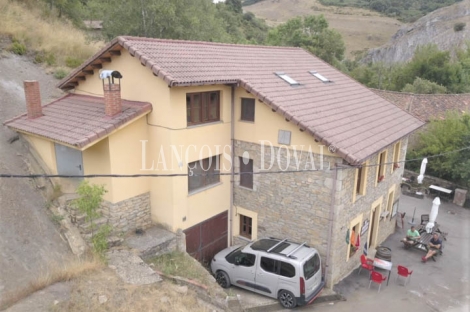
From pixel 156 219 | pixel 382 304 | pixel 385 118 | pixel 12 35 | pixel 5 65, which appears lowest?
pixel 382 304

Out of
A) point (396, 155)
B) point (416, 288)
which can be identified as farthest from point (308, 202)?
point (396, 155)

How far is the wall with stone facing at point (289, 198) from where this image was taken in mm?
11305

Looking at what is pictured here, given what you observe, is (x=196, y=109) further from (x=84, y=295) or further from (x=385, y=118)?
(x=385, y=118)

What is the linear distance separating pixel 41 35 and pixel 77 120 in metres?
11.9

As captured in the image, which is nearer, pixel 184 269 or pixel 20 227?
pixel 20 227

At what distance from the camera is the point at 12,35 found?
61.6ft

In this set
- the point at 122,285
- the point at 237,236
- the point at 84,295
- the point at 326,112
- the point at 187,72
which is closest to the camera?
the point at 84,295

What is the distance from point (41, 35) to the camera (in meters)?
19.9

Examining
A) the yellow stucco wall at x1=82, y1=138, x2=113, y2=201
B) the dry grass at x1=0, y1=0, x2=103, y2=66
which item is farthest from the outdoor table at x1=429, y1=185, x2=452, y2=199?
the dry grass at x1=0, y1=0, x2=103, y2=66

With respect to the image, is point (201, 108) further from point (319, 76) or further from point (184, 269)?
point (319, 76)

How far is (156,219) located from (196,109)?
13.1ft

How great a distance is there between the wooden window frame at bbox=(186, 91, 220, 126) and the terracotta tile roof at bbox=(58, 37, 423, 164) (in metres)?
0.72

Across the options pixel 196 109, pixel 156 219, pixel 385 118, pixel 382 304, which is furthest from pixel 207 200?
pixel 385 118

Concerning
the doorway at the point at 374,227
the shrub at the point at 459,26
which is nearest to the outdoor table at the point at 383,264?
the doorway at the point at 374,227
